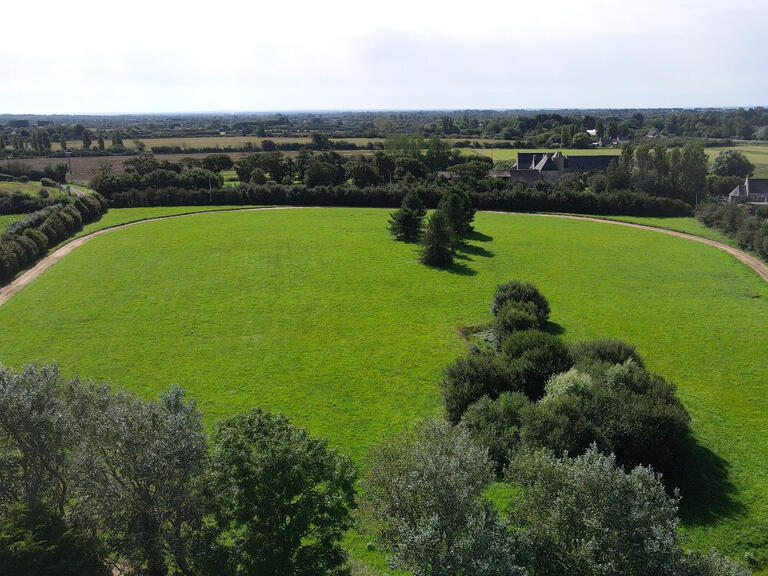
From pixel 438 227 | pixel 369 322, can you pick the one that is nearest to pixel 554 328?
pixel 369 322

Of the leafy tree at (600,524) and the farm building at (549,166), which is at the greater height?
the farm building at (549,166)

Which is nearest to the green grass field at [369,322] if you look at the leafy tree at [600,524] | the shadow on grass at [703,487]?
the shadow on grass at [703,487]

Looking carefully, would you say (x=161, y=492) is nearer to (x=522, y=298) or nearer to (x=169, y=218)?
(x=522, y=298)

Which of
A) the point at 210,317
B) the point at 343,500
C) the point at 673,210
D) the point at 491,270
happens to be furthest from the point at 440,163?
the point at 343,500

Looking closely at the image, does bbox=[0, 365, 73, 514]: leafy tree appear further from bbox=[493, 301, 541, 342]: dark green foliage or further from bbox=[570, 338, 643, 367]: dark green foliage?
bbox=[493, 301, 541, 342]: dark green foliage

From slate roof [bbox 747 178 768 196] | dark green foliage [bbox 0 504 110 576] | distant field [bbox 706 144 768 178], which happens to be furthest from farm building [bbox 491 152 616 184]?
dark green foliage [bbox 0 504 110 576]

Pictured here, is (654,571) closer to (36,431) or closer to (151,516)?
(151,516)

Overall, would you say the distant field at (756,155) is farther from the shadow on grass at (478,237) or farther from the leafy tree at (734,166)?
the shadow on grass at (478,237)
